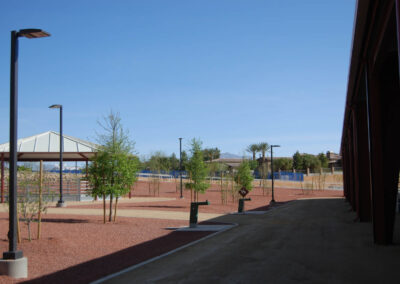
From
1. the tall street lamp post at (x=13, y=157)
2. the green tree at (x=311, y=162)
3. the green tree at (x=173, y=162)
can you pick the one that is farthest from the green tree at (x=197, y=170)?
the green tree at (x=173, y=162)

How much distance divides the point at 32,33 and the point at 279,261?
25.1ft

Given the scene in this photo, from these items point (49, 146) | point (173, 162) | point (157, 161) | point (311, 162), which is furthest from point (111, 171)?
point (173, 162)

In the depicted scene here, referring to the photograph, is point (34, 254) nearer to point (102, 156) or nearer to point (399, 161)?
point (102, 156)

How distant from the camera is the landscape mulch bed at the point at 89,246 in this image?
9.45 meters

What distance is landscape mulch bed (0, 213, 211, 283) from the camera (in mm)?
9445

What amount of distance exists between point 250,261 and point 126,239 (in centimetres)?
600

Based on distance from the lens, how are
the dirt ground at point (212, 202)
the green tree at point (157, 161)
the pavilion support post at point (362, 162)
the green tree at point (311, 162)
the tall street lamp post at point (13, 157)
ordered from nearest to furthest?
the tall street lamp post at point (13, 157) < the pavilion support post at point (362, 162) < the dirt ground at point (212, 202) < the green tree at point (157, 161) < the green tree at point (311, 162)

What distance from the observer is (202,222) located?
20.1 m

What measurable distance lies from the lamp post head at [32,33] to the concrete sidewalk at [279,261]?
559cm

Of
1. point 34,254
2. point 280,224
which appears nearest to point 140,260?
point 34,254

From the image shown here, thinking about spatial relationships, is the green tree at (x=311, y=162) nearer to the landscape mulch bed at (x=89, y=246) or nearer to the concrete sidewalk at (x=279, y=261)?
the landscape mulch bed at (x=89, y=246)

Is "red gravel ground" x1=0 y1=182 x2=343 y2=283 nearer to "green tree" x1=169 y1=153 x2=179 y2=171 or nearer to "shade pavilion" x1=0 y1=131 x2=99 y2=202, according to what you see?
"shade pavilion" x1=0 y1=131 x2=99 y2=202

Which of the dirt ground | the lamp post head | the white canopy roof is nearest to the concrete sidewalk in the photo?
the lamp post head

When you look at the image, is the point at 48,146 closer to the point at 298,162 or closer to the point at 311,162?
the point at 311,162
